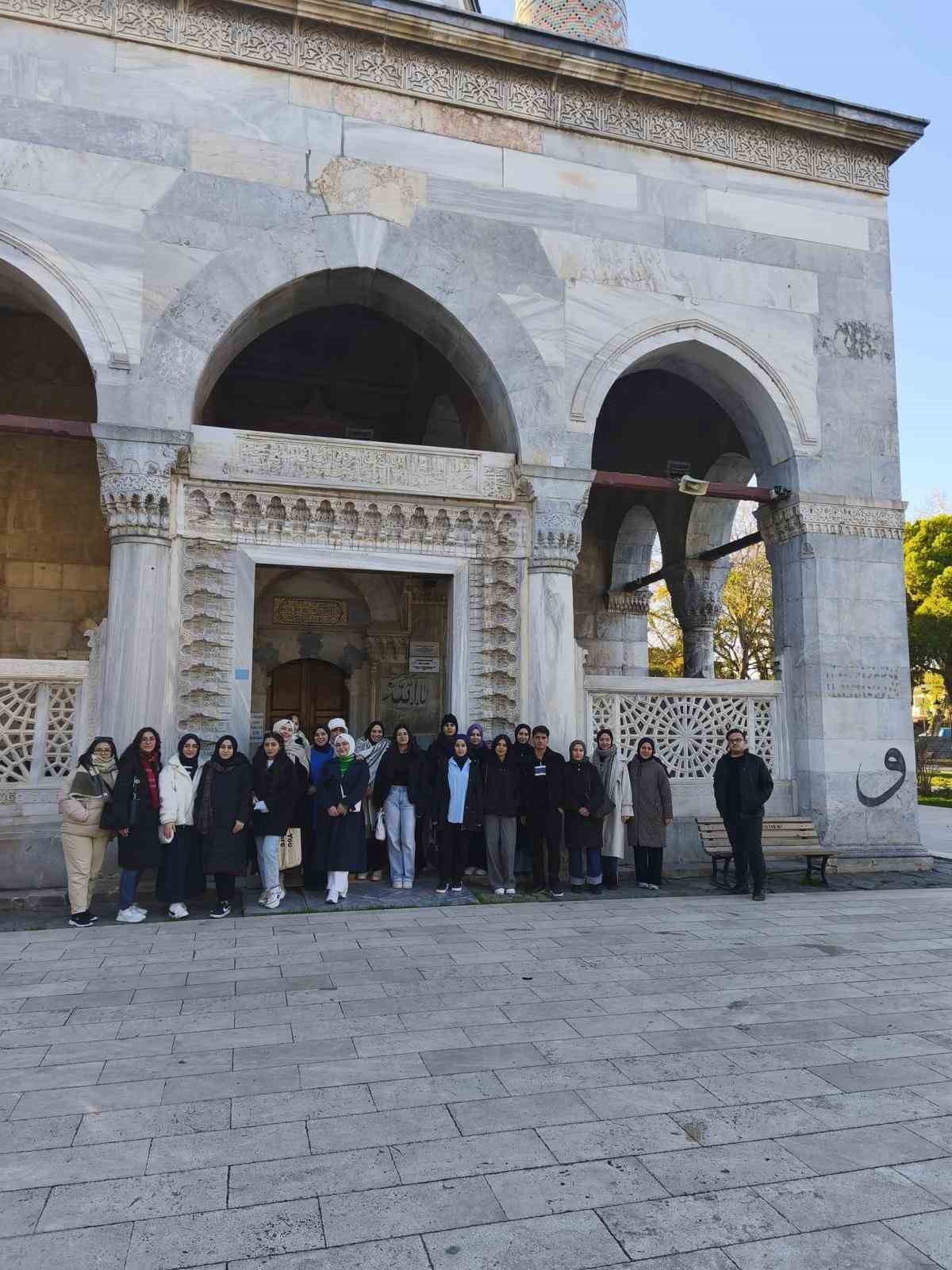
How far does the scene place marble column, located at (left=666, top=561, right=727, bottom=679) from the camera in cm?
1462

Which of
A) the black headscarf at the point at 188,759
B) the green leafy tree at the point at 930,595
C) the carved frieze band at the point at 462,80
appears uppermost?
the carved frieze band at the point at 462,80

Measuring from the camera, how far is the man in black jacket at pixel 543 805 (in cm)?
788

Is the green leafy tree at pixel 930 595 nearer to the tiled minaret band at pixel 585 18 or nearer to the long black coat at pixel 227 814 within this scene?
the tiled minaret band at pixel 585 18

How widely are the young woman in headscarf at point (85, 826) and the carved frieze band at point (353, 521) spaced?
7.91 ft

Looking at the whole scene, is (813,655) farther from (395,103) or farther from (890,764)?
(395,103)

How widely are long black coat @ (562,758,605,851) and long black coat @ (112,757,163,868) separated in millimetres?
3425

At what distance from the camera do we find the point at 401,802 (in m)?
7.91

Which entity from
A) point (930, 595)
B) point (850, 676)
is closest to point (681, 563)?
point (850, 676)

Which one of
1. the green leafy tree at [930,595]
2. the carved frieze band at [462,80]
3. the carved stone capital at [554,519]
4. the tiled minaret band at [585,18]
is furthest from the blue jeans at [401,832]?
the green leafy tree at [930,595]

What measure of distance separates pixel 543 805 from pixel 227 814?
2721 millimetres

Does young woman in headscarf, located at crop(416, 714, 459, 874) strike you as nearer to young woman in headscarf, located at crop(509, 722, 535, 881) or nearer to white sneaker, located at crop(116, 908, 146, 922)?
young woman in headscarf, located at crop(509, 722, 535, 881)

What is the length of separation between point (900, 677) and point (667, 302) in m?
4.75

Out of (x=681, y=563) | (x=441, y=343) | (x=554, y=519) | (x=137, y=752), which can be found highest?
(x=441, y=343)

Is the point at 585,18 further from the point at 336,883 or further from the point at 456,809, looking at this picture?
the point at 336,883
